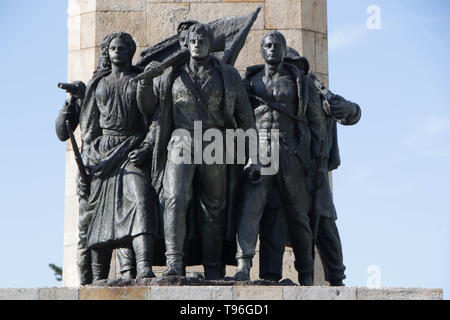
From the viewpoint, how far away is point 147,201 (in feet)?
49.9

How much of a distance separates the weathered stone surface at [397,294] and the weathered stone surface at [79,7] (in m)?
6.04

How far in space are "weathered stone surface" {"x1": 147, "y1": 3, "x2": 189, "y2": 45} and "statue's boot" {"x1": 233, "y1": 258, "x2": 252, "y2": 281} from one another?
13.3 feet

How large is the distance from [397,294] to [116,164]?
345cm

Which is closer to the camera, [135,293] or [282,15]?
[135,293]

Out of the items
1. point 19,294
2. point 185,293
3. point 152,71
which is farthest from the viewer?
point 152,71

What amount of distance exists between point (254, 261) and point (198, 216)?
225 cm

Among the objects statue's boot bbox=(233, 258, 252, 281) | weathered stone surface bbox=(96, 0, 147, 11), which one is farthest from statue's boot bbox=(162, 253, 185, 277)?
weathered stone surface bbox=(96, 0, 147, 11)

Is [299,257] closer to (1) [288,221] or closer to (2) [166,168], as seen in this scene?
(1) [288,221]

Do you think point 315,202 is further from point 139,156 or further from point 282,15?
point 282,15

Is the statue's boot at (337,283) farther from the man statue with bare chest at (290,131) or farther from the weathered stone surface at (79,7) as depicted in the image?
the weathered stone surface at (79,7)

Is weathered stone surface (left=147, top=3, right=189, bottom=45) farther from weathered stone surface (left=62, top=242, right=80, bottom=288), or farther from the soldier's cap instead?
weathered stone surface (left=62, top=242, right=80, bottom=288)

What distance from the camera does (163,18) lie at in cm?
1814

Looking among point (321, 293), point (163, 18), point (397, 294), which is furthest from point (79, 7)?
point (397, 294)
